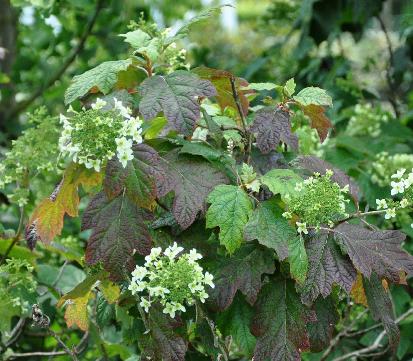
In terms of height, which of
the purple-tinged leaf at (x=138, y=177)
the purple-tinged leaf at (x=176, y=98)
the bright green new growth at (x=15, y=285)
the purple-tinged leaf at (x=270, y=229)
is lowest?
the bright green new growth at (x=15, y=285)

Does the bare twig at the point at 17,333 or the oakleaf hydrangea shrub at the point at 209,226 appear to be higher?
the oakleaf hydrangea shrub at the point at 209,226

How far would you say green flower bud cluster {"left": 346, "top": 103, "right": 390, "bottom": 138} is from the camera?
3.29m

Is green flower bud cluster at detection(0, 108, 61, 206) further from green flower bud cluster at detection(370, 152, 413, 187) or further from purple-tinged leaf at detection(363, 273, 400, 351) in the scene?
green flower bud cluster at detection(370, 152, 413, 187)

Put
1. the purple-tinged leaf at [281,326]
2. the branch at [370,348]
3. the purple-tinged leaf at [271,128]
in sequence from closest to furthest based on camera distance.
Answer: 1. the purple-tinged leaf at [281,326]
2. the purple-tinged leaf at [271,128]
3. the branch at [370,348]

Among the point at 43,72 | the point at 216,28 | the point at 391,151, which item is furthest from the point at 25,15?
the point at 216,28

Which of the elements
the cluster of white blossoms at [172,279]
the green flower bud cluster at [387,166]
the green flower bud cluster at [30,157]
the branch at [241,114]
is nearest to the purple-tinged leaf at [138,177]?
the cluster of white blossoms at [172,279]

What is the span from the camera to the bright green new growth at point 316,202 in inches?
70.3

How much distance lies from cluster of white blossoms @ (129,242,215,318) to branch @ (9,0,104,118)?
245cm

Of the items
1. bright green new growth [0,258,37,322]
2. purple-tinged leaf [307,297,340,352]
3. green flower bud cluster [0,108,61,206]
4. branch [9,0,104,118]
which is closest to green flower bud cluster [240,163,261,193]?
purple-tinged leaf [307,297,340,352]

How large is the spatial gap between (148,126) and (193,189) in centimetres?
37

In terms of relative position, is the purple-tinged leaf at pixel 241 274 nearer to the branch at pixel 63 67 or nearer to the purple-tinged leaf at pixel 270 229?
the purple-tinged leaf at pixel 270 229

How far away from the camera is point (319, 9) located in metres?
3.95

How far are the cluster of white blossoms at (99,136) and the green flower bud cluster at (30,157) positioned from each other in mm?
557

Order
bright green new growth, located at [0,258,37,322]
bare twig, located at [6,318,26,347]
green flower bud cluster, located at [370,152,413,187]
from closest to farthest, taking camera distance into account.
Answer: bright green new growth, located at [0,258,37,322]
bare twig, located at [6,318,26,347]
green flower bud cluster, located at [370,152,413,187]
